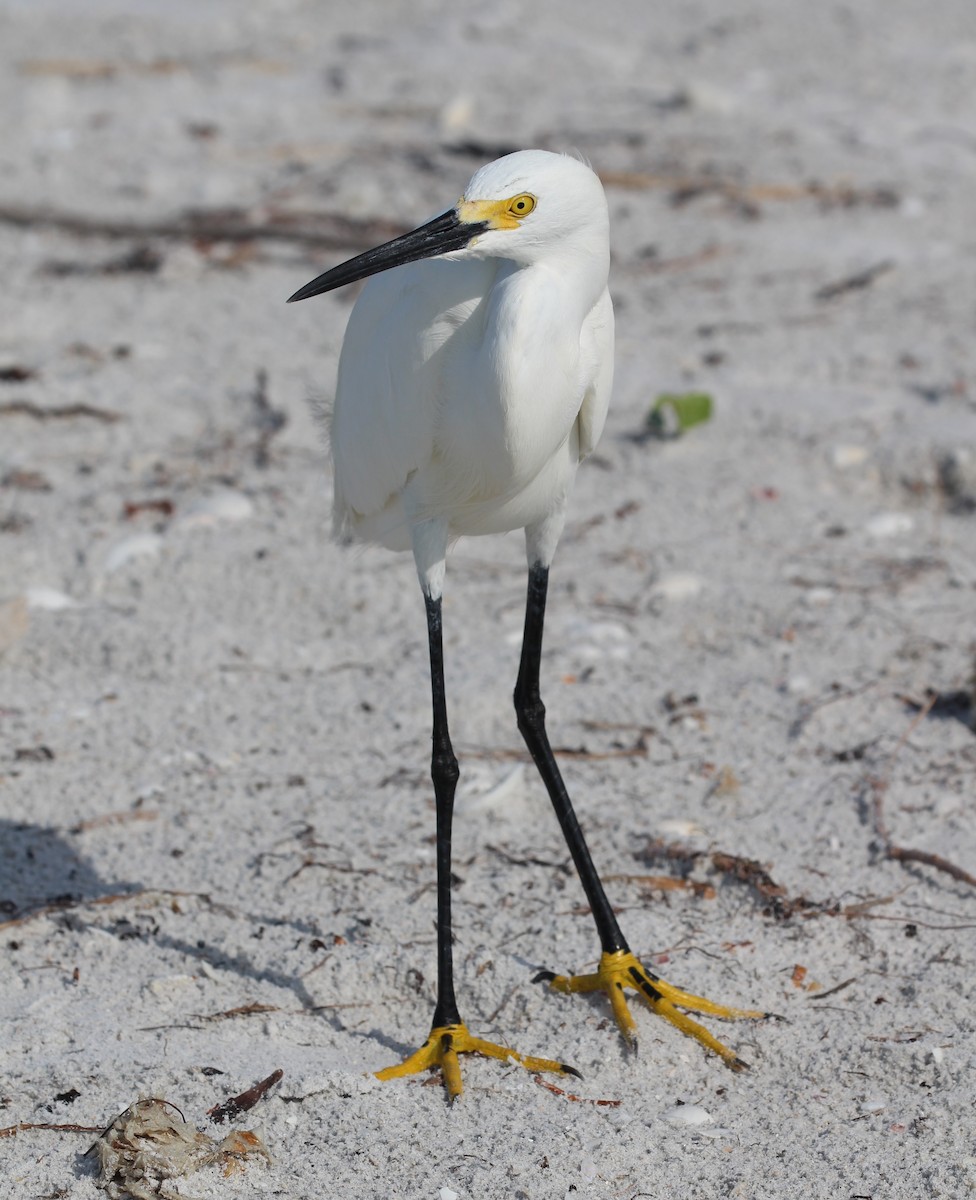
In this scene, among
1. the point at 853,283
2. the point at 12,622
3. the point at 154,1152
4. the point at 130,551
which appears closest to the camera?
the point at 154,1152

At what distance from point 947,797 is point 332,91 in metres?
6.64

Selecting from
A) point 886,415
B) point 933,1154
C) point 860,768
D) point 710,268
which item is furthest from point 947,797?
point 710,268

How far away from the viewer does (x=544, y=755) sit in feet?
10.8

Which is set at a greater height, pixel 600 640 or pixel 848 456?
pixel 848 456

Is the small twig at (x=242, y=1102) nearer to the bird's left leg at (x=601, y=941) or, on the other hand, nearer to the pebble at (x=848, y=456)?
the bird's left leg at (x=601, y=941)

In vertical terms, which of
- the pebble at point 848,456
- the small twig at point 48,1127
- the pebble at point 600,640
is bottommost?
the pebble at point 600,640

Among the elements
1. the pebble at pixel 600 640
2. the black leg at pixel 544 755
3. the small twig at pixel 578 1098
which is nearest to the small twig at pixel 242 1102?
the small twig at pixel 578 1098

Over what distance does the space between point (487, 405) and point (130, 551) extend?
2329 mm

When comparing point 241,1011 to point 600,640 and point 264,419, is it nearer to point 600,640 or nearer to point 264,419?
point 600,640

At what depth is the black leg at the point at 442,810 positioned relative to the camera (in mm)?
2936

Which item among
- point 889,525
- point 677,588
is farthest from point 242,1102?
point 889,525

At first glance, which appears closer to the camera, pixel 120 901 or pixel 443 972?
pixel 443 972

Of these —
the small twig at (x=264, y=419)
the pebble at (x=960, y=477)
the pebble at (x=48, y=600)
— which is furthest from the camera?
the small twig at (x=264, y=419)

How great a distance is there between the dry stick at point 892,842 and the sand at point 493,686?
15 millimetres
